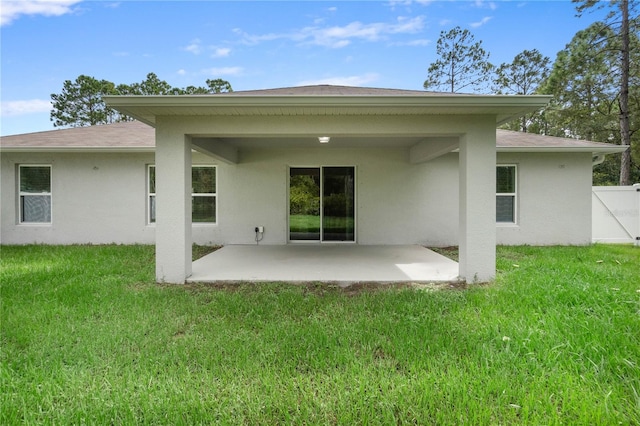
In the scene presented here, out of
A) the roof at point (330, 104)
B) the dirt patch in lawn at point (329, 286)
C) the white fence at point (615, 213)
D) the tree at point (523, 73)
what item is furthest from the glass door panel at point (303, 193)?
the tree at point (523, 73)

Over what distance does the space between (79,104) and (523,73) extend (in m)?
37.8

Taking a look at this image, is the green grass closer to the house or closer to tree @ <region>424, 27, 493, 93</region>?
the house

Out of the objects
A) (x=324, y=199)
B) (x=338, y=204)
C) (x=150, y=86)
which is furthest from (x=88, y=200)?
(x=150, y=86)

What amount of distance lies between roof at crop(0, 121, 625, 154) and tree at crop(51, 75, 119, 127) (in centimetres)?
2211

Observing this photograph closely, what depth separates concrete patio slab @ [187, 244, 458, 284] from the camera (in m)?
5.88

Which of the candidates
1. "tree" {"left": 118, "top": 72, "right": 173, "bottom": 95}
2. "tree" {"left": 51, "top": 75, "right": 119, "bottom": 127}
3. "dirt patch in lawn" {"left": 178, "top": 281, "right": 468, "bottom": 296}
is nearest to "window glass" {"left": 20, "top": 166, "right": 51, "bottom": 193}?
"dirt patch in lawn" {"left": 178, "top": 281, "right": 468, "bottom": 296}

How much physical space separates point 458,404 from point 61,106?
37.2m

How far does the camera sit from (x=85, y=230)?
9.60 m

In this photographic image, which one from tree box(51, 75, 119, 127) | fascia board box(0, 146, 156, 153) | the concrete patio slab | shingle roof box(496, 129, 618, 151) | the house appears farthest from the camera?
tree box(51, 75, 119, 127)

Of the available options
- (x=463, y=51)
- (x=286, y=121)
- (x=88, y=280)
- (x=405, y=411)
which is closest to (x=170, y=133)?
(x=286, y=121)

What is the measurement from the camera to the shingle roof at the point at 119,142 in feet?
29.5

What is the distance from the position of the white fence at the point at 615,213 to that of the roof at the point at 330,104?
7694 millimetres

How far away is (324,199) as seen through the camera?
32.2 ft

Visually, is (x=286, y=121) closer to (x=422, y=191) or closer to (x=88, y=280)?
(x=88, y=280)
